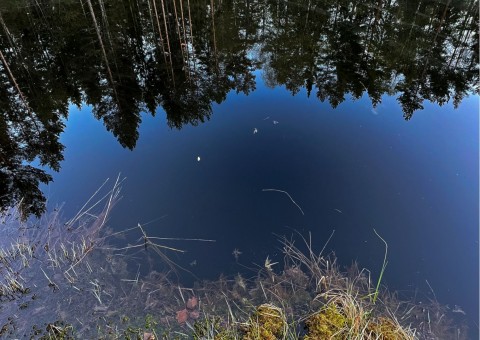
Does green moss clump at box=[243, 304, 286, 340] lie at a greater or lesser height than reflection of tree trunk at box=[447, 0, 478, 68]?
lesser

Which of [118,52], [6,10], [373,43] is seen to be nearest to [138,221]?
[118,52]

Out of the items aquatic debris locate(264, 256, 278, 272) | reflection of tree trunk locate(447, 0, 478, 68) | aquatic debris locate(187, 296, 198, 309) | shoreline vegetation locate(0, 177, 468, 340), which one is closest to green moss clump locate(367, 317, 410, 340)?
shoreline vegetation locate(0, 177, 468, 340)

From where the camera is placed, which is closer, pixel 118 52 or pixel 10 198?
pixel 10 198

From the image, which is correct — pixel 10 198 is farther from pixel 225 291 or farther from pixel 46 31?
pixel 46 31

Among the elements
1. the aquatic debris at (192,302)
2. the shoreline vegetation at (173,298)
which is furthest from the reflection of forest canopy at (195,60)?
the aquatic debris at (192,302)

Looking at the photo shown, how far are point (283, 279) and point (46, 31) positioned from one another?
14784 millimetres

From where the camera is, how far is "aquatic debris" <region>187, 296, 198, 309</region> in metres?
4.86

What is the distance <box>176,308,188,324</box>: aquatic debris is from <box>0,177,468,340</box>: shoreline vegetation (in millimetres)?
15

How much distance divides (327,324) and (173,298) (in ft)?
7.05

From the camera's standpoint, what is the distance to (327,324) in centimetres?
438

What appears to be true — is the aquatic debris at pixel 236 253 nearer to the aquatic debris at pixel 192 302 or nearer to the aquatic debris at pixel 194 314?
the aquatic debris at pixel 192 302

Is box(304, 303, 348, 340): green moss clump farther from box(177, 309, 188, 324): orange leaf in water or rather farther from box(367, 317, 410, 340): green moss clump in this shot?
box(177, 309, 188, 324): orange leaf in water

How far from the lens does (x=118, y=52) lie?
1268 cm

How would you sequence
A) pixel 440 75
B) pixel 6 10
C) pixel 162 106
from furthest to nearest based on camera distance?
pixel 6 10, pixel 440 75, pixel 162 106
